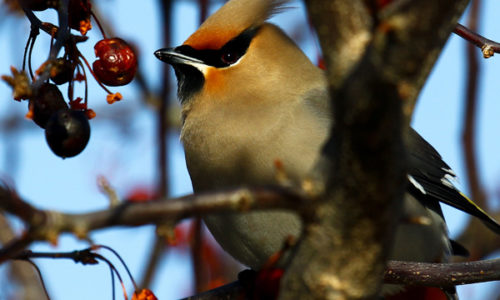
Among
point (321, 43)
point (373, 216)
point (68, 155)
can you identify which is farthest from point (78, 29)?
point (373, 216)

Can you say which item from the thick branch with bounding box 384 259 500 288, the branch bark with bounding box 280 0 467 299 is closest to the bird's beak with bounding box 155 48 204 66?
the thick branch with bounding box 384 259 500 288

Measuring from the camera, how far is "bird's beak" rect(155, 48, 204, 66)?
133 inches

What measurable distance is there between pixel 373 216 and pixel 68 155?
0.86 metres

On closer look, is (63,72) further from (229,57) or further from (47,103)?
(229,57)

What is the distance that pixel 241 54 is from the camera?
138 inches

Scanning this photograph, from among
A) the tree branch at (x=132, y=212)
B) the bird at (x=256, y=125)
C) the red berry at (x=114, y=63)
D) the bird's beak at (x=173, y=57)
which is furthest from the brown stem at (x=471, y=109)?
the tree branch at (x=132, y=212)

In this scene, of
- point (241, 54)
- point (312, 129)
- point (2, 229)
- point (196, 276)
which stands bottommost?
point (196, 276)

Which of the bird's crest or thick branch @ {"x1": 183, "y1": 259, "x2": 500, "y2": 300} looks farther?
the bird's crest

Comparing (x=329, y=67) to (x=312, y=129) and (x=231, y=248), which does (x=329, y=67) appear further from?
(x=231, y=248)

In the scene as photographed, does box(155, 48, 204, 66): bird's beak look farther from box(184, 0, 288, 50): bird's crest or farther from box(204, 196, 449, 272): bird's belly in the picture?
box(204, 196, 449, 272): bird's belly

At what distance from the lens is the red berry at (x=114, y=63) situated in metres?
2.33

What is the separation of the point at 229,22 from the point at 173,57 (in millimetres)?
290

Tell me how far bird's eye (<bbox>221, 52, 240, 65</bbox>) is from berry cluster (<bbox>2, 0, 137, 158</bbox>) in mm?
1146

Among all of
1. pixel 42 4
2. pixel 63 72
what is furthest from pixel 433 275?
pixel 42 4
